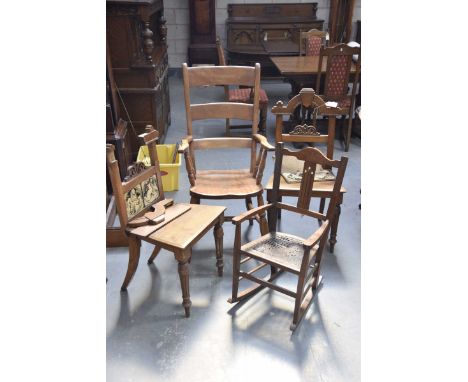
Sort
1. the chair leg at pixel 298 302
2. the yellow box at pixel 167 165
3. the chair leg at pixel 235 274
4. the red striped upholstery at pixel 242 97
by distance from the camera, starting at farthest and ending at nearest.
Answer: the red striped upholstery at pixel 242 97
the yellow box at pixel 167 165
the chair leg at pixel 235 274
the chair leg at pixel 298 302

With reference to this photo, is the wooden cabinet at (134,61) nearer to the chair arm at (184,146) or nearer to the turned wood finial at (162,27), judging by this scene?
the turned wood finial at (162,27)

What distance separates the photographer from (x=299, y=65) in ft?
13.8

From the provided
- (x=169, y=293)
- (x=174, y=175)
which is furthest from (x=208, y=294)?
(x=174, y=175)

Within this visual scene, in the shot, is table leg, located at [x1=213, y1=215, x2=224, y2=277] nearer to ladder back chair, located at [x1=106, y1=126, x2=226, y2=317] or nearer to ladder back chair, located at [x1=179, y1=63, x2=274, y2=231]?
ladder back chair, located at [x1=106, y1=126, x2=226, y2=317]

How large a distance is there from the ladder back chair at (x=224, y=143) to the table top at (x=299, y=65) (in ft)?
5.52

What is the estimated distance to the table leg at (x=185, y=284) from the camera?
72.2 inches

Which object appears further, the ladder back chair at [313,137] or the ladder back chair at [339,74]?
the ladder back chair at [339,74]

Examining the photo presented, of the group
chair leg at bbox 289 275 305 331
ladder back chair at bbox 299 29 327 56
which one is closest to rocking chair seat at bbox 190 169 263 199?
chair leg at bbox 289 275 305 331

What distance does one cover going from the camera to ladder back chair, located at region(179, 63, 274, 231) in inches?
90.1

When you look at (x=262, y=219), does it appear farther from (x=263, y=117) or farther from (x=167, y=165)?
(x=263, y=117)

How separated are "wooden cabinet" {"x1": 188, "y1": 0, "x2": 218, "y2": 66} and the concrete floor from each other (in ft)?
16.2

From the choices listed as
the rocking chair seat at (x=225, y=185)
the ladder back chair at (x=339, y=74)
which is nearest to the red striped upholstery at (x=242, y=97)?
the ladder back chair at (x=339, y=74)

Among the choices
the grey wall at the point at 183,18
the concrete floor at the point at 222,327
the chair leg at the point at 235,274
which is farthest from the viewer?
the grey wall at the point at 183,18

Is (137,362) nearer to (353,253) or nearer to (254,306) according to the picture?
(254,306)
